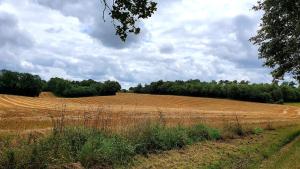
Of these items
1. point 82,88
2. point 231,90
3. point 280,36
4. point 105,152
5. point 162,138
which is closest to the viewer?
point 105,152

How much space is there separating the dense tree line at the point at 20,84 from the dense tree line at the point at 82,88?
12854 millimetres

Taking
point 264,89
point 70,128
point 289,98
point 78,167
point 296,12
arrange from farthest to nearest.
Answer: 1. point 289,98
2. point 264,89
3. point 296,12
4. point 70,128
5. point 78,167

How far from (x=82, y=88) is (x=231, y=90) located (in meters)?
34.7

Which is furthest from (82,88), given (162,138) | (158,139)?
(158,139)

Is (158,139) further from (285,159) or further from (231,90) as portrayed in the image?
(231,90)

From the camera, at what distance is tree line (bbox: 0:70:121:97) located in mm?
89750

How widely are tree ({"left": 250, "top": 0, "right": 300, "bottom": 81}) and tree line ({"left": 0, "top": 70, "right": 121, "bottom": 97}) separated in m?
62.6

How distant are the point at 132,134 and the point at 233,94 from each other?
96.5m

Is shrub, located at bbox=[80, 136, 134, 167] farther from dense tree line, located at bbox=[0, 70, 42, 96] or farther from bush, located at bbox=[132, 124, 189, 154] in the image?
dense tree line, located at bbox=[0, 70, 42, 96]

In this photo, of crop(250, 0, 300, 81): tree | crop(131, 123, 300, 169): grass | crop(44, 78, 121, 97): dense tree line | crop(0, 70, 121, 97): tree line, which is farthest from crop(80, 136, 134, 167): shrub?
crop(44, 78, 121, 97): dense tree line

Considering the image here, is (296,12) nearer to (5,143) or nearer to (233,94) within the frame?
(5,143)

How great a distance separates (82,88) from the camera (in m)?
103

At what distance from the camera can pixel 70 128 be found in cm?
1295

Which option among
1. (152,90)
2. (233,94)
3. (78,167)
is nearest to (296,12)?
(78,167)
